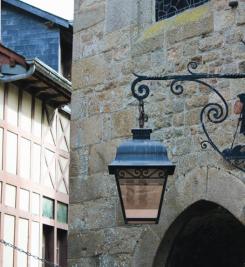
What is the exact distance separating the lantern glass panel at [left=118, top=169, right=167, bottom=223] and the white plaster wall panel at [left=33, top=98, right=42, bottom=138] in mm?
10470

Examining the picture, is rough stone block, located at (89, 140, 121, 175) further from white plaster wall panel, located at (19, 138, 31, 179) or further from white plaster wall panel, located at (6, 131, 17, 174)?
white plaster wall panel, located at (19, 138, 31, 179)

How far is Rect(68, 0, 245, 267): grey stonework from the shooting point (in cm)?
603

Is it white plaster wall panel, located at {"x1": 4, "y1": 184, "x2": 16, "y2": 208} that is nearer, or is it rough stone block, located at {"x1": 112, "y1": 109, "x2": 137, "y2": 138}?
rough stone block, located at {"x1": 112, "y1": 109, "x2": 137, "y2": 138}

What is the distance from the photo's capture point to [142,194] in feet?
14.4

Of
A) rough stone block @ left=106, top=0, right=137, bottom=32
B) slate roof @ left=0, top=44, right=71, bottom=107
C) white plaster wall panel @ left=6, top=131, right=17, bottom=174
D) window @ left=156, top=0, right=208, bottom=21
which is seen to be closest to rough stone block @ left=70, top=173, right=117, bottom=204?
rough stone block @ left=106, top=0, right=137, bottom=32

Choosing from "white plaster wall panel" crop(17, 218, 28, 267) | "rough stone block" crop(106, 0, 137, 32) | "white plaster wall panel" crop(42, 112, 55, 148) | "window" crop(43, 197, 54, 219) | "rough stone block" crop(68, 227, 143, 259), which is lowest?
"white plaster wall panel" crop(17, 218, 28, 267)

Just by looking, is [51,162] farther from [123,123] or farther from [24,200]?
[123,123]

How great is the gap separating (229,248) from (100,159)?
140 cm

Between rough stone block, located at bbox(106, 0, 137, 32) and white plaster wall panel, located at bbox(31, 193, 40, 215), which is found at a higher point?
rough stone block, located at bbox(106, 0, 137, 32)

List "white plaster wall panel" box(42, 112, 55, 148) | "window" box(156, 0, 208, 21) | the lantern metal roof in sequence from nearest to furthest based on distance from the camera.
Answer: the lantern metal roof < "window" box(156, 0, 208, 21) < "white plaster wall panel" box(42, 112, 55, 148)

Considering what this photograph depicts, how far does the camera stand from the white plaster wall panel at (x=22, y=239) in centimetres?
1387

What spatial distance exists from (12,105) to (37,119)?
96cm

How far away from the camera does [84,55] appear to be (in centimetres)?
737

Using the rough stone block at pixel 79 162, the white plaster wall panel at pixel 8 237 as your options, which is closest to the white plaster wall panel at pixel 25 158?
the white plaster wall panel at pixel 8 237
